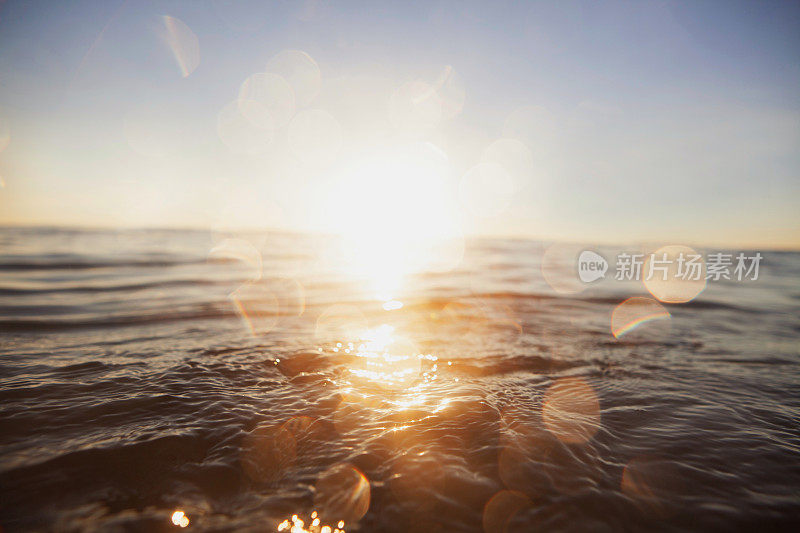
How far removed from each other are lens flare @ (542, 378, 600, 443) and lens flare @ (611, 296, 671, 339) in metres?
3.14

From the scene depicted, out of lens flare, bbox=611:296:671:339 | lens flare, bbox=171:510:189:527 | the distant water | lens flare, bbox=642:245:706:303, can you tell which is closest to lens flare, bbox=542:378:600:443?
the distant water

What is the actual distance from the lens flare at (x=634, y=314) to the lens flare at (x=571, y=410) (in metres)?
3.14

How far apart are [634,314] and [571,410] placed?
6660 millimetres

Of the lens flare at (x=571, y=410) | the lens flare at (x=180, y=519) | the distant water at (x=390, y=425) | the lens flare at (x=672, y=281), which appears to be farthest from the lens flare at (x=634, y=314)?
the lens flare at (x=180, y=519)

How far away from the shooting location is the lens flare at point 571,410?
9.55ft

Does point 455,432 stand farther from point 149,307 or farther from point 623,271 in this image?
point 623,271

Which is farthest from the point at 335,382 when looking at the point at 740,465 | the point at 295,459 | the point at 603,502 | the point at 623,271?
the point at 623,271

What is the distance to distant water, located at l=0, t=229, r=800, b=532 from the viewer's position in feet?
6.70

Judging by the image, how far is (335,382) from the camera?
393 centimetres

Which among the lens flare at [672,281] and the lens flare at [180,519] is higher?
the lens flare at [672,281]

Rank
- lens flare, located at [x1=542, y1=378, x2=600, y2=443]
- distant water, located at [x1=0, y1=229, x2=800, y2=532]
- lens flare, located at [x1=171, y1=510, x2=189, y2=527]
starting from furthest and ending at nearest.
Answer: lens flare, located at [x1=542, y1=378, x2=600, y2=443] < distant water, located at [x1=0, y1=229, x2=800, y2=532] < lens flare, located at [x1=171, y1=510, x2=189, y2=527]

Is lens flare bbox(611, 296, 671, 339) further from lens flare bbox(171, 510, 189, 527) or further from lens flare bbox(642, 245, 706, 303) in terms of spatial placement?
lens flare bbox(171, 510, 189, 527)

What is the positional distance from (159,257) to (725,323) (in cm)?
2166

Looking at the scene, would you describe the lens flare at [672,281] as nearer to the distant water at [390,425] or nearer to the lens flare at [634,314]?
the lens flare at [634,314]
